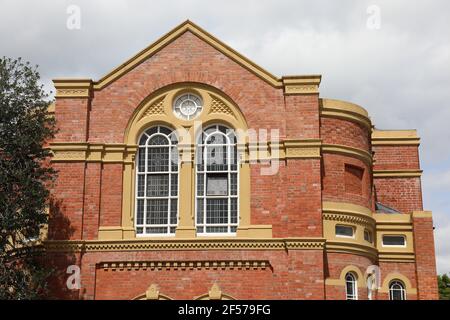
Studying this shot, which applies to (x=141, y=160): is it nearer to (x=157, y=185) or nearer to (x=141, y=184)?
(x=141, y=184)

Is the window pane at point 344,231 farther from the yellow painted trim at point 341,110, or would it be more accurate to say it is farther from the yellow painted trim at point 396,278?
the yellow painted trim at point 341,110

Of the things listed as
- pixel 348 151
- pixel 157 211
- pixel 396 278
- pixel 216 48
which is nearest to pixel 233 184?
pixel 157 211

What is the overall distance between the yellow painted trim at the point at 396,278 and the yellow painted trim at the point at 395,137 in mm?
7279

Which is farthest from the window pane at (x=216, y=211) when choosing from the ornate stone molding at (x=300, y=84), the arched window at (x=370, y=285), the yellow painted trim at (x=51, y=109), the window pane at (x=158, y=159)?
the yellow painted trim at (x=51, y=109)

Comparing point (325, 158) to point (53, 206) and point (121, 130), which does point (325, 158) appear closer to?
point (121, 130)

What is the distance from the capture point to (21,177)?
951 inches

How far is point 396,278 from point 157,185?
9501 millimetres

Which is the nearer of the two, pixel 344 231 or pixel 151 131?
pixel 344 231

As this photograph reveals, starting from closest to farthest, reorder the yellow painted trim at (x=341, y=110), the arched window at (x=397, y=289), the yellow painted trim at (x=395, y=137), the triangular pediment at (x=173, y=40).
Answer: the triangular pediment at (x=173, y=40)
the yellow painted trim at (x=341, y=110)
the arched window at (x=397, y=289)
the yellow painted trim at (x=395, y=137)

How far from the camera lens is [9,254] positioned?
25875 mm

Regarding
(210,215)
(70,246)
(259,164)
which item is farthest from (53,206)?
(259,164)

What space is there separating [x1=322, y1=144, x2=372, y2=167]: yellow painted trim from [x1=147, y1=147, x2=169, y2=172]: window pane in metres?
5.61

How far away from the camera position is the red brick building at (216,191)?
84.8 feet
